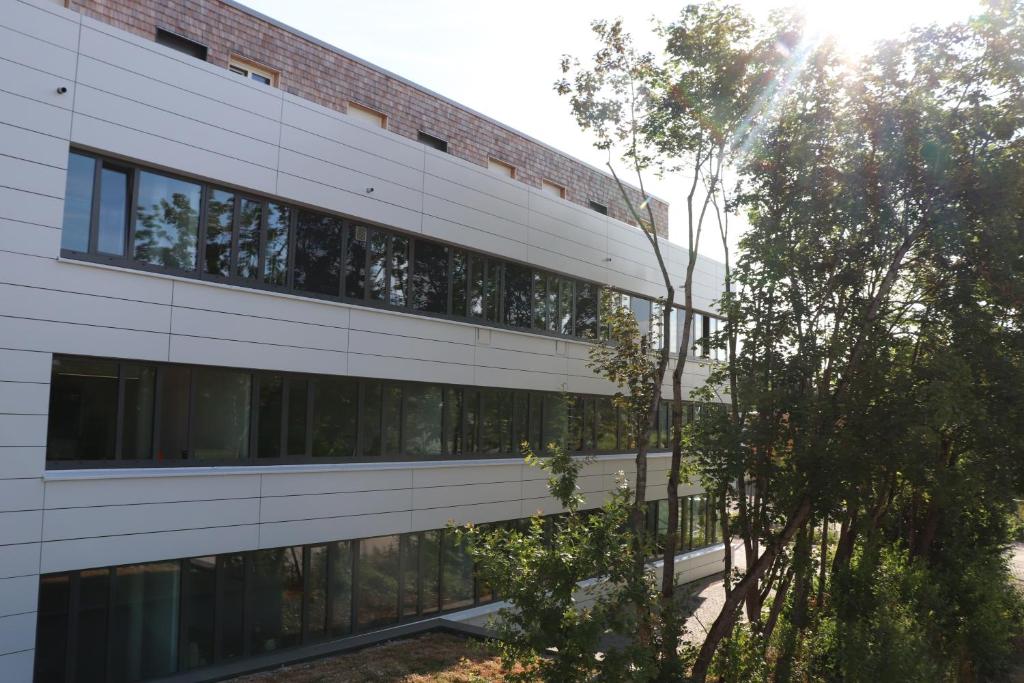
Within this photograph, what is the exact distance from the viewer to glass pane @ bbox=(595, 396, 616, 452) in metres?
21.1

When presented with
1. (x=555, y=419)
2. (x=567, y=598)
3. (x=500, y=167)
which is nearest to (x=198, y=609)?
(x=567, y=598)

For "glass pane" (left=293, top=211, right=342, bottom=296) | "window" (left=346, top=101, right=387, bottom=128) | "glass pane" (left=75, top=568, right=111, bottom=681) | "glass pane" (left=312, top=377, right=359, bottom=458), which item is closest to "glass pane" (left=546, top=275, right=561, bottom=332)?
"window" (left=346, top=101, right=387, bottom=128)

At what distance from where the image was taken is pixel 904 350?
13.2m

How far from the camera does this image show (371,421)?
14867mm

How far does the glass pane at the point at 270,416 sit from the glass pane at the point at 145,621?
2.19 metres

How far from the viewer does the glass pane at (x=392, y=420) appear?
1512 centimetres

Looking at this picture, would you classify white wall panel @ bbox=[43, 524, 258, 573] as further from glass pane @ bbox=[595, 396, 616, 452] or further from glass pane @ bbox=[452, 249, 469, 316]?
glass pane @ bbox=[595, 396, 616, 452]

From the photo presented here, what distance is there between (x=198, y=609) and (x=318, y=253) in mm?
5885

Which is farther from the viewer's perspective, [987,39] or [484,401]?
[484,401]

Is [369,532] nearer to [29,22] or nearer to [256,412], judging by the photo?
[256,412]

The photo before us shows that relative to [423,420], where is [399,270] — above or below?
above

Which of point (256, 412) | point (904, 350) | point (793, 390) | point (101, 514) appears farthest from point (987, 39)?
point (101, 514)

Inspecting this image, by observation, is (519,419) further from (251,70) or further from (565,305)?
(251,70)

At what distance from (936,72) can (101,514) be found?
43.7 feet
